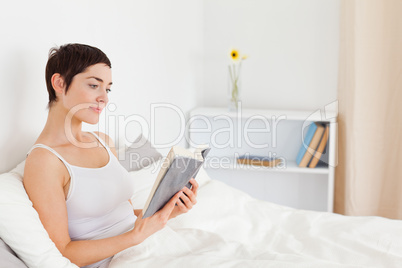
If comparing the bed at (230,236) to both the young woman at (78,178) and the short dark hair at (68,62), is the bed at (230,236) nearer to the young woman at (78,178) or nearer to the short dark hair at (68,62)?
the young woman at (78,178)

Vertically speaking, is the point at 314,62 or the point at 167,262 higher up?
the point at 314,62

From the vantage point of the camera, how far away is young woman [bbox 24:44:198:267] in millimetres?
1155

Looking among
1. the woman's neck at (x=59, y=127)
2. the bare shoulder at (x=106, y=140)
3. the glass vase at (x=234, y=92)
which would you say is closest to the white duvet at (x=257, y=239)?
the bare shoulder at (x=106, y=140)

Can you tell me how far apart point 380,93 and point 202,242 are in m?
1.71

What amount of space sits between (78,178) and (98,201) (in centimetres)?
11

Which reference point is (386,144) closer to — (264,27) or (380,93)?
(380,93)

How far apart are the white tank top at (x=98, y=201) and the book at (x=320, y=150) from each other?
1631 millimetres

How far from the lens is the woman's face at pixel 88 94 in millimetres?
1282

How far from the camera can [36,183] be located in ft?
3.74

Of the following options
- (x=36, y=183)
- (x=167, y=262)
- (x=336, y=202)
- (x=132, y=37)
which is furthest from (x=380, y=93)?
(x=36, y=183)

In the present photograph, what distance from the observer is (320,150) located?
282 centimetres

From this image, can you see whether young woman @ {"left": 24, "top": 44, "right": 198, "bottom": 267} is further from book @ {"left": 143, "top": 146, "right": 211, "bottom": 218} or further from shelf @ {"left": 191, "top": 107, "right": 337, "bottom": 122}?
shelf @ {"left": 191, "top": 107, "right": 337, "bottom": 122}

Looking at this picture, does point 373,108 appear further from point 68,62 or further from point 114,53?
point 68,62

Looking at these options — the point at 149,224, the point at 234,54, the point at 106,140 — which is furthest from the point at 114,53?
the point at 234,54
